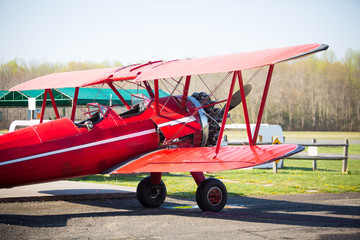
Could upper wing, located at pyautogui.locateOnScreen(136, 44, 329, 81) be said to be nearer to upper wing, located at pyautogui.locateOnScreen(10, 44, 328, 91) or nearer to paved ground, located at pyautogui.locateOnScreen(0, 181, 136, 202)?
upper wing, located at pyautogui.locateOnScreen(10, 44, 328, 91)

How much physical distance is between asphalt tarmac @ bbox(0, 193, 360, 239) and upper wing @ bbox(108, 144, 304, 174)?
966mm

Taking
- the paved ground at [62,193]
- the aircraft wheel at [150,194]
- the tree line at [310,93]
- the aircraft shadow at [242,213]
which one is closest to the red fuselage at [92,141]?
the aircraft shadow at [242,213]

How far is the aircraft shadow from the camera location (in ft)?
26.9

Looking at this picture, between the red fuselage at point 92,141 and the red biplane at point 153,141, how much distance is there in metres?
0.02

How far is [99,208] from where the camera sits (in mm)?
9984

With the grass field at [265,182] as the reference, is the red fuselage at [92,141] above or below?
above

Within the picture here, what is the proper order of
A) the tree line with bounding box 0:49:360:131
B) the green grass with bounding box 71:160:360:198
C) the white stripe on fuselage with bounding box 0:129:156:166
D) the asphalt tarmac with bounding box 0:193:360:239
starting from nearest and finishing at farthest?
1. the asphalt tarmac with bounding box 0:193:360:239
2. the white stripe on fuselage with bounding box 0:129:156:166
3. the green grass with bounding box 71:160:360:198
4. the tree line with bounding box 0:49:360:131

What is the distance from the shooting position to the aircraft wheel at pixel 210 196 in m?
9.31

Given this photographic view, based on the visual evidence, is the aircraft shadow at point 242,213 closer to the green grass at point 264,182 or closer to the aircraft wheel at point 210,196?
the aircraft wheel at point 210,196

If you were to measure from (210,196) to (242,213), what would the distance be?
74cm

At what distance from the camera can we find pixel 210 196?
9398mm

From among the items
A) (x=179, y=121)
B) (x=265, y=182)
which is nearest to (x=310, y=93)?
(x=265, y=182)

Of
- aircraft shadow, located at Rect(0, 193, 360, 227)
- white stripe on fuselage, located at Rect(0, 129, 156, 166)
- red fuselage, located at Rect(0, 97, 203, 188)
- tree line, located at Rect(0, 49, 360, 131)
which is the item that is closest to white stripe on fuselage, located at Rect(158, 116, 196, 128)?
red fuselage, located at Rect(0, 97, 203, 188)

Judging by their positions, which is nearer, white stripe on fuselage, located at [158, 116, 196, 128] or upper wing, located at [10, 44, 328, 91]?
upper wing, located at [10, 44, 328, 91]
